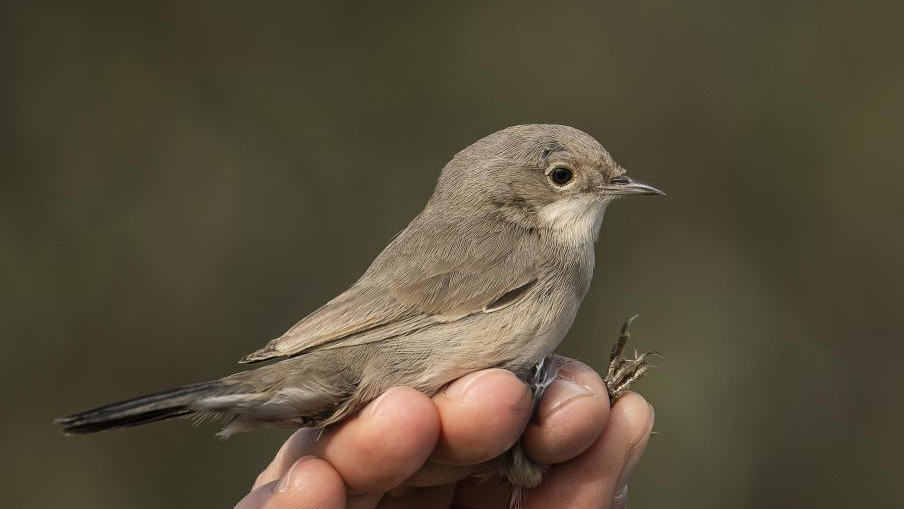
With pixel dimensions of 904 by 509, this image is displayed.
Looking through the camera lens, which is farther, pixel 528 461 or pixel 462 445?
pixel 528 461

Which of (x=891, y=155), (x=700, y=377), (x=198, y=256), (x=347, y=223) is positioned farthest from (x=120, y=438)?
(x=891, y=155)

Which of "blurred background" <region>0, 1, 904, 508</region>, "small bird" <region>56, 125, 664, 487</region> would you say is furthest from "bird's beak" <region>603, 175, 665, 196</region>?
"blurred background" <region>0, 1, 904, 508</region>

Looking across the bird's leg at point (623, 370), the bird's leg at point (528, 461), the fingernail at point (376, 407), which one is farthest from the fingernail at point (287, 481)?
the bird's leg at point (623, 370)

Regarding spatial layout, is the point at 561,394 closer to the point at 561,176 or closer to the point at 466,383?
the point at 466,383

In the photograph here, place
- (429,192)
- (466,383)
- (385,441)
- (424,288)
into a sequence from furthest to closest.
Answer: (429,192), (424,288), (466,383), (385,441)

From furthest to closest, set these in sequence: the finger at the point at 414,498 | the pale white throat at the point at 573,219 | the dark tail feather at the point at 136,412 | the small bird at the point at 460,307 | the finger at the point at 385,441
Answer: the pale white throat at the point at 573,219 < the finger at the point at 414,498 < the small bird at the point at 460,307 < the finger at the point at 385,441 < the dark tail feather at the point at 136,412

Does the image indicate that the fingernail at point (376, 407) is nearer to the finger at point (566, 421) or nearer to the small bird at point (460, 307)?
the small bird at point (460, 307)

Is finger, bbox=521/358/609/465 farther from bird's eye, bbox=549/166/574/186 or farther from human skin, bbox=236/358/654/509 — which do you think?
bird's eye, bbox=549/166/574/186

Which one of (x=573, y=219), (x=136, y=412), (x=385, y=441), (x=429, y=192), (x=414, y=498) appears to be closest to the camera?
(x=136, y=412)

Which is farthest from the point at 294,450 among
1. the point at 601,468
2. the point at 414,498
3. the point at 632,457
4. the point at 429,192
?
the point at 429,192
